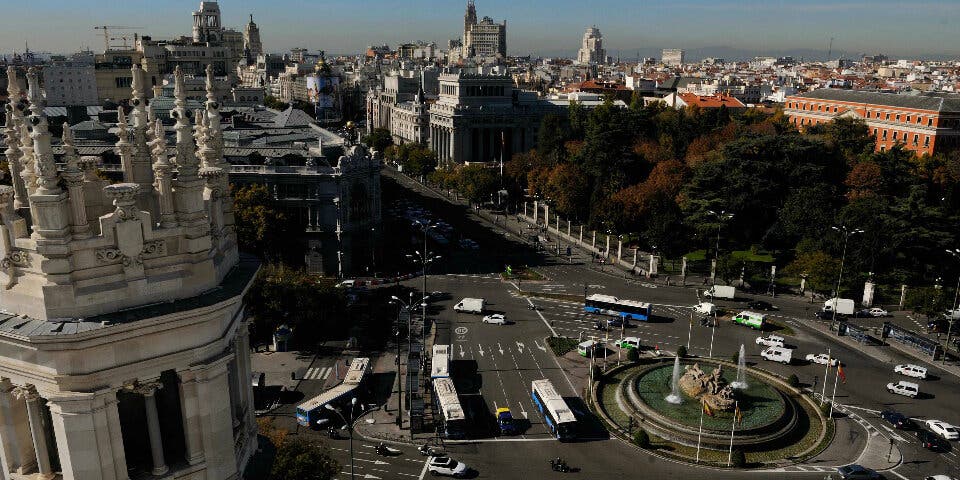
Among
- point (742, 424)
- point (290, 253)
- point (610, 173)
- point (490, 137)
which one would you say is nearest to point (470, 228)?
point (610, 173)

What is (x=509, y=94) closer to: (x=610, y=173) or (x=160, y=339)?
(x=610, y=173)

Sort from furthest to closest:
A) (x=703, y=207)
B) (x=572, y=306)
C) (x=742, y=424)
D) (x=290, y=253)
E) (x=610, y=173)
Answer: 1. (x=610, y=173)
2. (x=703, y=207)
3. (x=290, y=253)
4. (x=572, y=306)
5. (x=742, y=424)

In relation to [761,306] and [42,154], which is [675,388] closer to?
[761,306]

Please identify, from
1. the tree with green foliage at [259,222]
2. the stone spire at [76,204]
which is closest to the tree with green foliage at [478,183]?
the tree with green foliage at [259,222]

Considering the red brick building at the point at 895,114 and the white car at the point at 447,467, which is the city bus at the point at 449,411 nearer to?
the white car at the point at 447,467

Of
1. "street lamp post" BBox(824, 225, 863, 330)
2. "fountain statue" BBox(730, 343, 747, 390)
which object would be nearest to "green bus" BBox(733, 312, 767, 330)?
"street lamp post" BBox(824, 225, 863, 330)

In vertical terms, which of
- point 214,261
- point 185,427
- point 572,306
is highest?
point 214,261

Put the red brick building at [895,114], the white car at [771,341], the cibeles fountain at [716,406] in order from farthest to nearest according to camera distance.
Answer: the red brick building at [895,114], the white car at [771,341], the cibeles fountain at [716,406]
